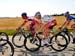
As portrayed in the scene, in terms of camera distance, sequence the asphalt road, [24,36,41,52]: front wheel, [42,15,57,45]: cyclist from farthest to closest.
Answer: [42,15,57,45]: cyclist, [24,36,41,52]: front wheel, the asphalt road

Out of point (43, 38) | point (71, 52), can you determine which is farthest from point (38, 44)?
point (71, 52)

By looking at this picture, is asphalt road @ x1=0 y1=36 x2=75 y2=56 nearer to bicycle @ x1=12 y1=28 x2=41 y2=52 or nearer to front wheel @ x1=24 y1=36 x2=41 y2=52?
front wheel @ x1=24 y1=36 x2=41 y2=52

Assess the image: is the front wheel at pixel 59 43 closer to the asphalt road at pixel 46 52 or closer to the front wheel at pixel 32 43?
the asphalt road at pixel 46 52

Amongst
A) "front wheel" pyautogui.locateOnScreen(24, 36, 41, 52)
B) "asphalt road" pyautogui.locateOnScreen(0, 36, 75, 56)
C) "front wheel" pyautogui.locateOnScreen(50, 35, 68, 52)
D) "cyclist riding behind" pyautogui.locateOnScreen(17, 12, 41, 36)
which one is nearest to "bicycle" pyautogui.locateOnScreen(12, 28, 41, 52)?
"front wheel" pyautogui.locateOnScreen(24, 36, 41, 52)

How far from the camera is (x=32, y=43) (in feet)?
42.2

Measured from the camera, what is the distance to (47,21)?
1321cm

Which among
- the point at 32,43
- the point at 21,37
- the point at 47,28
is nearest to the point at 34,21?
the point at 47,28

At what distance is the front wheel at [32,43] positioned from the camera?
1265 cm

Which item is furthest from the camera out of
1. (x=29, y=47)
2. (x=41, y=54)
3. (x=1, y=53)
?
(x=29, y=47)

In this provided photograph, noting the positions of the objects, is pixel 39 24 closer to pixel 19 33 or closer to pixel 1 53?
pixel 19 33

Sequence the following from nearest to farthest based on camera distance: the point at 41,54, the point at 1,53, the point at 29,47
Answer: the point at 1,53 → the point at 41,54 → the point at 29,47

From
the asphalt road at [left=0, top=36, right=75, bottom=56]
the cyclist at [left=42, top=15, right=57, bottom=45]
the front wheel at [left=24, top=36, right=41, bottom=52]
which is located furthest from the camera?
the cyclist at [left=42, top=15, right=57, bottom=45]

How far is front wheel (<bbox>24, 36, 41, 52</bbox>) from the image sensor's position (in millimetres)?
12648

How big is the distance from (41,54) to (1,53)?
7.19ft
